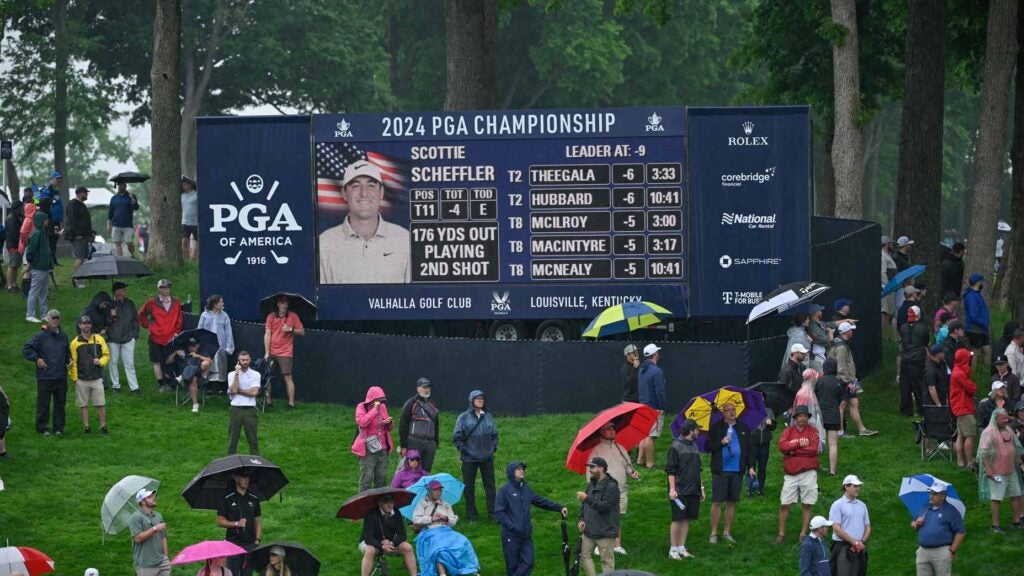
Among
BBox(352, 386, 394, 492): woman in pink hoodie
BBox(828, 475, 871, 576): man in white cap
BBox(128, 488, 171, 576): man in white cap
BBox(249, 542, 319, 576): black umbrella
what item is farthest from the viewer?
BBox(352, 386, 394, 492): woman in pink hoodie

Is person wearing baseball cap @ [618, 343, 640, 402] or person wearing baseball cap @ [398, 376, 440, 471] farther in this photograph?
person wearing baseball cap @ [618, 343, 640, 402]

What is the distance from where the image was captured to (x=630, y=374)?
84.5 ft

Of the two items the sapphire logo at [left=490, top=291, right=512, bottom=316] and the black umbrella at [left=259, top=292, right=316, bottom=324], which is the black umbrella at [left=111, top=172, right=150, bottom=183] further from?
the sapphire logo at [left=490, top=291, right=512, bottom=316]

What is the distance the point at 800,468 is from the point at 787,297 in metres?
5.50

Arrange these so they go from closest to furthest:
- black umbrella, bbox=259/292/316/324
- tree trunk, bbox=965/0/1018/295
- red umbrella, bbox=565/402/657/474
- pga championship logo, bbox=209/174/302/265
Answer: red umbrella, bbox=565/402/657/474 → black umbrella, bbox=259/292/316/324 → pga championship logo, bbox=209/174/302/265 → tree trunk, bbox=965/0/1018/295

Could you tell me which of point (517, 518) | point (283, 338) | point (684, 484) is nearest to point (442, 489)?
point (517, 518)

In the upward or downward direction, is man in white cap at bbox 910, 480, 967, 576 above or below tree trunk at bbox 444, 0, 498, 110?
below

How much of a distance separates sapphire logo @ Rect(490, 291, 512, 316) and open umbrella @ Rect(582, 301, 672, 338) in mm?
2124

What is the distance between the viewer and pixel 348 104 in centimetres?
6831

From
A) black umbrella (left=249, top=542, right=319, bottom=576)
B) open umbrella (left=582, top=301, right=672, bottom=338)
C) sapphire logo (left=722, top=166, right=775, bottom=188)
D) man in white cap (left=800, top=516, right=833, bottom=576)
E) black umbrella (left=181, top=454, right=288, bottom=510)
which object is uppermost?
sapphire logo (left=722, top=166, right=775, bottom=188)

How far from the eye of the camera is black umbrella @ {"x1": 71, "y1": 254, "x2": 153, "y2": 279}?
99.1 ft

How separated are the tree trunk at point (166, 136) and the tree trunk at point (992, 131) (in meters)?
16.1

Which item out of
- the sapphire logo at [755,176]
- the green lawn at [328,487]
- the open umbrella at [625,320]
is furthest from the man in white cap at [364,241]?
the sapphire logo at [755,176]

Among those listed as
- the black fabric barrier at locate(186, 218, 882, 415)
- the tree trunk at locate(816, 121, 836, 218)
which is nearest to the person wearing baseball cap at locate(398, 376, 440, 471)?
the black fabric barrier at locate(186, 218, 882, 415)
